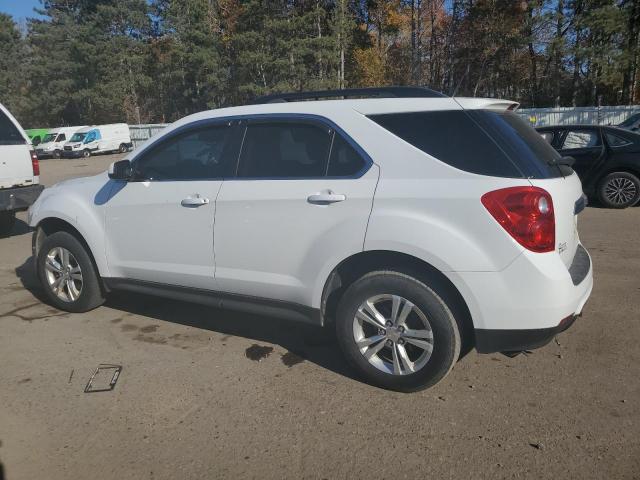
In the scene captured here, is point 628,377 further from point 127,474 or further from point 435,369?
point 127,474

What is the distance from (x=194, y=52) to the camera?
4462 centimetres

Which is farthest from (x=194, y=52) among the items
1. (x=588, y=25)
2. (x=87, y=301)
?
(x=87, y=301)

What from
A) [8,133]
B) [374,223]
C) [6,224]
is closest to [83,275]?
[374,223]

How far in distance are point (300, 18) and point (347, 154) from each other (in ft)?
127

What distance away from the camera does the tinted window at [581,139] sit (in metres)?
9.48

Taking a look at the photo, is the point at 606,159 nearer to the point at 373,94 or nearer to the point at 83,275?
the point at 373,94

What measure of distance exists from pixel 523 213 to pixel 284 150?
1.63 metres

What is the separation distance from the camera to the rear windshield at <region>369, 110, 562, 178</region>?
3057mm

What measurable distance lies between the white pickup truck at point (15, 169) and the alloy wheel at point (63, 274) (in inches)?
127

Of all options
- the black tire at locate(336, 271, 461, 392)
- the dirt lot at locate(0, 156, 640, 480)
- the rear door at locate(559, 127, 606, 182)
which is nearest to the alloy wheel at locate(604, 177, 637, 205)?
the rear door at locate(559, 127, 606, 182)

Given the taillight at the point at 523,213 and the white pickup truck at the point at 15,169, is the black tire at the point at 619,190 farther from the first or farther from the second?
the white pickup truck at the point at 15,169

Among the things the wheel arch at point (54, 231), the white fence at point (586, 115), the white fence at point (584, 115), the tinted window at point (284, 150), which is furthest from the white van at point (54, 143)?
the tinted window at point (284, 150)

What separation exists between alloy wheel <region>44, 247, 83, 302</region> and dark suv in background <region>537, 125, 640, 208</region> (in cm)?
781

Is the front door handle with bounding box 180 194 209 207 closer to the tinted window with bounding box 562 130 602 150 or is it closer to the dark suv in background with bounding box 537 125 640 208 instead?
the dark suv in background with bounding box 537 125 640 208
